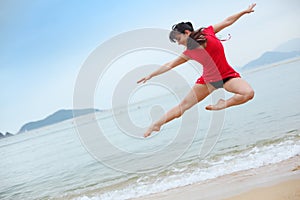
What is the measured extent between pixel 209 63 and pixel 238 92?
0.62 m

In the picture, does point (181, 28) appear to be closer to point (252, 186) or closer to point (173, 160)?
point (252, 186)

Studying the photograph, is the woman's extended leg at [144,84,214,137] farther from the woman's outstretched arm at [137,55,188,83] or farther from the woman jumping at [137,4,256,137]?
the woman's outstretched arm at [137,55,188,83]

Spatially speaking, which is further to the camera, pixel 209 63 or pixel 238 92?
pixel 209 63

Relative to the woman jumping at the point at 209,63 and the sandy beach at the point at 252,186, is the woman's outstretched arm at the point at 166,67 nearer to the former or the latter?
the woman jumping at the point at 209,63

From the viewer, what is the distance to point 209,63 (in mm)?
5457

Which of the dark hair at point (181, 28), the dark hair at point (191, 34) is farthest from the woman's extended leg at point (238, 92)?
the dark hair at point (181, 28)

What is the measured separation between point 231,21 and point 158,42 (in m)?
2.06

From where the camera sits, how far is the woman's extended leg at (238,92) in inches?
201

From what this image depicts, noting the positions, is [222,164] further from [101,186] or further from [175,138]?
[175,138]

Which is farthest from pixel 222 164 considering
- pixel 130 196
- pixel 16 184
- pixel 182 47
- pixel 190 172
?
pixel 16 184

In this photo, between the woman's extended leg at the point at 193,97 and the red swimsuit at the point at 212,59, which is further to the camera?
the woman's extended leg at the point at 193,97

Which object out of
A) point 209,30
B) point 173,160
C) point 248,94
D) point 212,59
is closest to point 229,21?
point 209,30

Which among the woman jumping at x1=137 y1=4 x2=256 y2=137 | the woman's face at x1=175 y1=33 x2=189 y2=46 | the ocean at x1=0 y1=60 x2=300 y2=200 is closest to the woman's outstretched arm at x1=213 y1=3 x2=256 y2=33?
the woman jumping at x1=137 y1=4 x2=256 y2=137

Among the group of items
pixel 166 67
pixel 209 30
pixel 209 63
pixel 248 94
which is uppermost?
pixel 209 30
